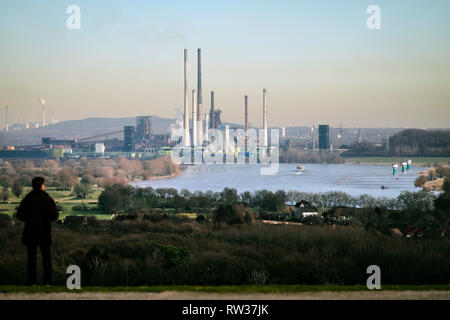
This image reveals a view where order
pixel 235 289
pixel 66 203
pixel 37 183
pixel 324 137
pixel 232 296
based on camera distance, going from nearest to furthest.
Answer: pixel 37 183 → pixel 232 296 → pixel 235 289 → pixel 66 203 → pixel 324 137

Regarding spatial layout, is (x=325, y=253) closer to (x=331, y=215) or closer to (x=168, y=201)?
(x=331, y=215)

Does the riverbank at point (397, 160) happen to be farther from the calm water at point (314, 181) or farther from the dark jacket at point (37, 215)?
the dark jacket at point (37, 215)

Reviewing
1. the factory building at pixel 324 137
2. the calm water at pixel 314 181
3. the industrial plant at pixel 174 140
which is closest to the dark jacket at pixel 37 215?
the calm water at pixel 314 181

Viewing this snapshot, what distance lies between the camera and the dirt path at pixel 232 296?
3.24 m

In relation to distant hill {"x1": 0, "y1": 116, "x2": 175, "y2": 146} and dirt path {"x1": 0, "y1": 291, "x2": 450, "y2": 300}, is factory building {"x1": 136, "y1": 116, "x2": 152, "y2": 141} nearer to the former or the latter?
distant hill {"x1": 0, "y1": 116, "x2": 175, "y2": 146}

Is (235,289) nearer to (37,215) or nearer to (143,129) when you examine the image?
(37,215)

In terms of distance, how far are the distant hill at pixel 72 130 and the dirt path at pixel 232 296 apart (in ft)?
146

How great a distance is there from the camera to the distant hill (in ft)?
159

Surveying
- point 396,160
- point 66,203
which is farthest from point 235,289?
point 396,160

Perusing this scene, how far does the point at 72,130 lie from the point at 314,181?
2860cm

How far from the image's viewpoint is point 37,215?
319 cm
